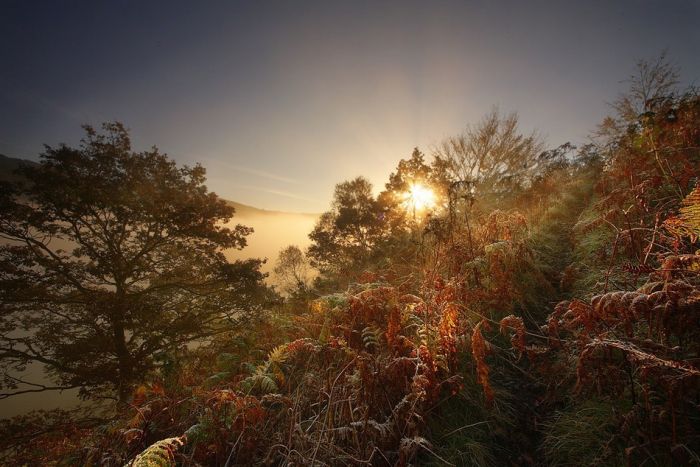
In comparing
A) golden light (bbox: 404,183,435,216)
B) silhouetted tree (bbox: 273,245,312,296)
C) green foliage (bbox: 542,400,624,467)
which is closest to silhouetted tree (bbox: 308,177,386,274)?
golden light (bbox: 404,183,435,216)

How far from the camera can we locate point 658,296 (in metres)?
1.88

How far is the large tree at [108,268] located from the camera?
8.80 m

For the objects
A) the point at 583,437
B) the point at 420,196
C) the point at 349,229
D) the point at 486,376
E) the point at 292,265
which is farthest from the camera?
the point at 292,265

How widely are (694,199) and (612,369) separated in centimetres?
149

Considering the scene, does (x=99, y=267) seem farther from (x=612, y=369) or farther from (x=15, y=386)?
(x=612, y=369)

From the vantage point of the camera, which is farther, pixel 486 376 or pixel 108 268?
pixel 108 268

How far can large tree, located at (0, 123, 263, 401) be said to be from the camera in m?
8.80

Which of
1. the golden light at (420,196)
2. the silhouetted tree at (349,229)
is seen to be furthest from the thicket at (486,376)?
the silhouetted tree at (349,229)

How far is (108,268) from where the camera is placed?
984 centimetres

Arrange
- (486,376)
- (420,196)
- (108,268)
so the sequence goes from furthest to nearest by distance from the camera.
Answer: (420,196)
(108,268)
(486,376)

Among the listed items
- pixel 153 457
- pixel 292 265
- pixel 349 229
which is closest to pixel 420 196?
pixel 349 229

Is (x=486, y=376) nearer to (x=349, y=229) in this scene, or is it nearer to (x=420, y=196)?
(x=420, y=196)

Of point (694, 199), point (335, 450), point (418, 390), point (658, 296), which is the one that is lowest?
point (335, 450)

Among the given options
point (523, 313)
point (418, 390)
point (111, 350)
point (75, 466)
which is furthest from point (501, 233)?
point (111, 350)
